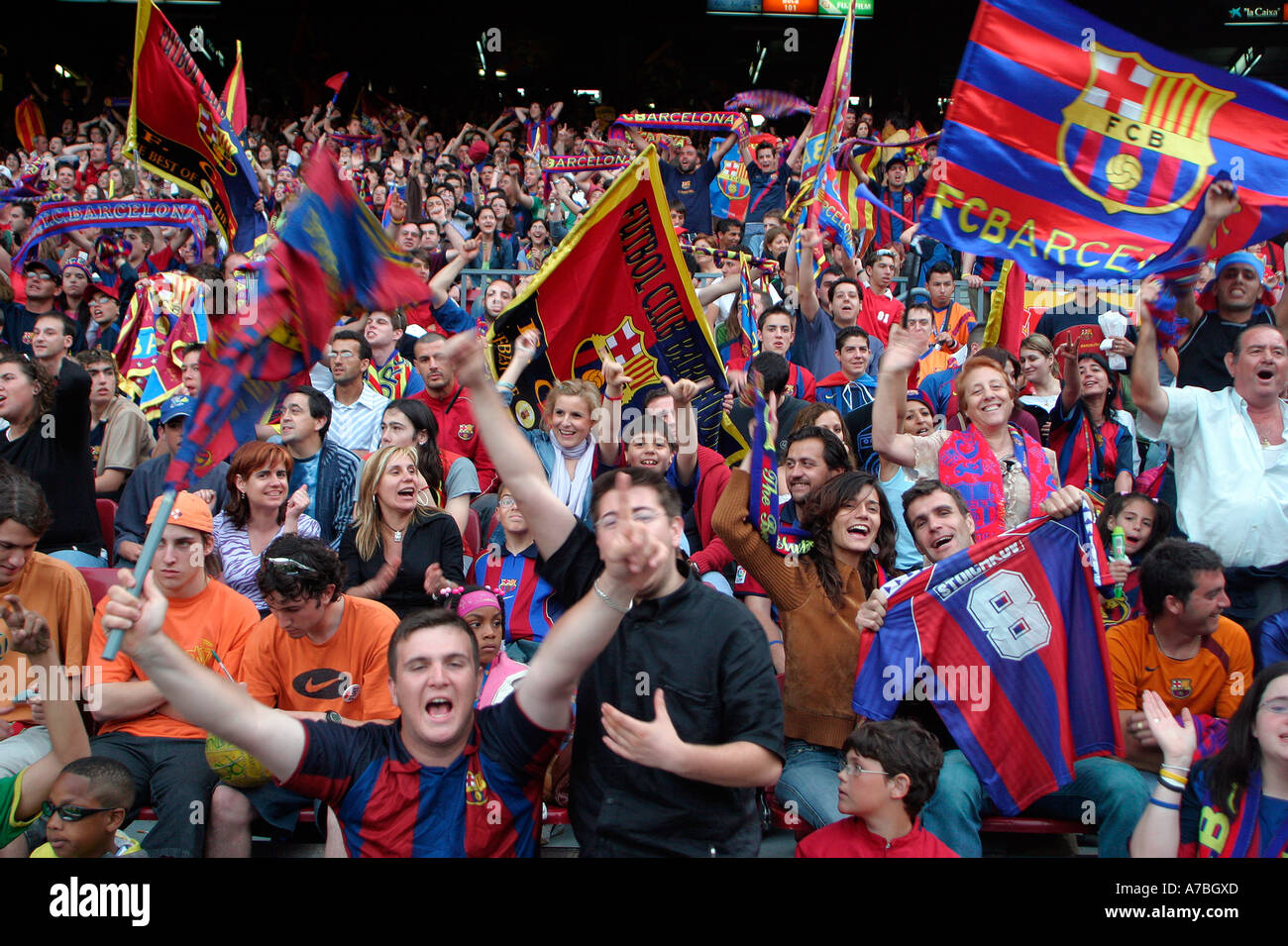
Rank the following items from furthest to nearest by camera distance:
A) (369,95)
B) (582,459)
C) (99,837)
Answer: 1. (369,95)
2. (582,459)
3. (99,837)

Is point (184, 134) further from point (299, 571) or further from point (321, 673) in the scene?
point (321, 673)

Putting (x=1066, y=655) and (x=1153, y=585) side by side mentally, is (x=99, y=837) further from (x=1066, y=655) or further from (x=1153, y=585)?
(x=1153, y=585)

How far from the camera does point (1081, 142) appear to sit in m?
4.69

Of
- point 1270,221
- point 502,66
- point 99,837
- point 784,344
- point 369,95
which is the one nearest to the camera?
point 99,837

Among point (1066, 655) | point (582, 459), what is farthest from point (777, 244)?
point (1066, 655)

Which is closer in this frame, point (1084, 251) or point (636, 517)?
point (636, 517)

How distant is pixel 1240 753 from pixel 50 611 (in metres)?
4.12

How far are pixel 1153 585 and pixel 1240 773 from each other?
1.01 m

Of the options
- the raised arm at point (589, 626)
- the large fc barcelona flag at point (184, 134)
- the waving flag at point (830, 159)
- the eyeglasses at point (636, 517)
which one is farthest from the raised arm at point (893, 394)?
the large fc barcelona flag at point (184, 134)

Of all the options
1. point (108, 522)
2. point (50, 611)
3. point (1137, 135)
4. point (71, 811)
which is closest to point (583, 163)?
point (108, 522)

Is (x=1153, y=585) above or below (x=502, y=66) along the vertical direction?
below

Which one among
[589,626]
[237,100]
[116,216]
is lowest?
[589,626]

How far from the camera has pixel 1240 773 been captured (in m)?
3.26

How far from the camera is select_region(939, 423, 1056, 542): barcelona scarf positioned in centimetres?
473
